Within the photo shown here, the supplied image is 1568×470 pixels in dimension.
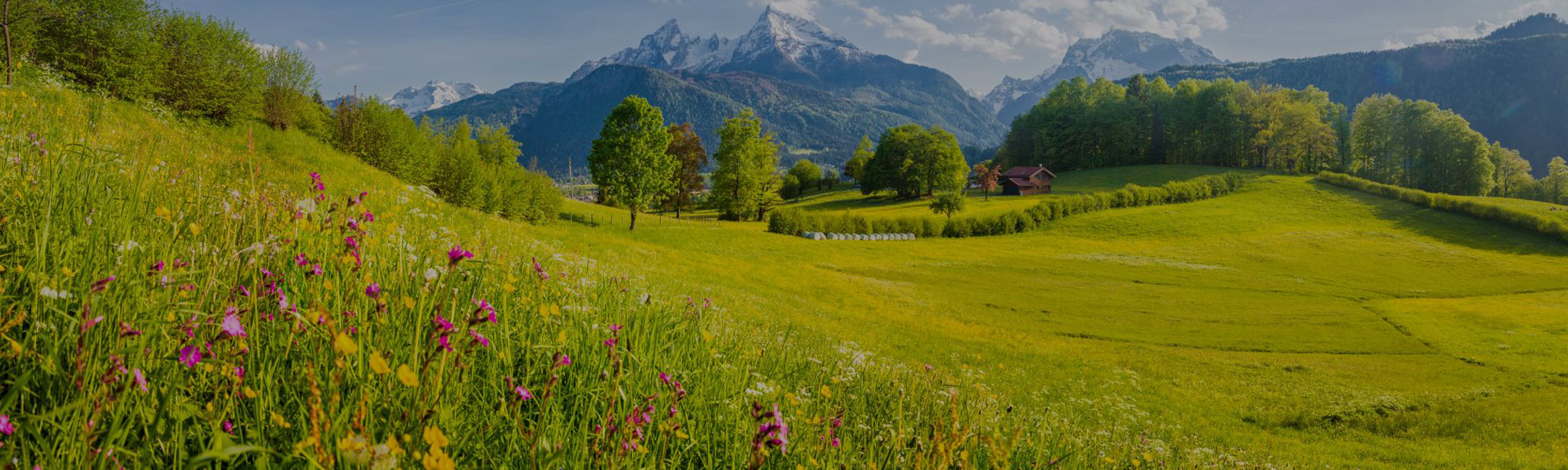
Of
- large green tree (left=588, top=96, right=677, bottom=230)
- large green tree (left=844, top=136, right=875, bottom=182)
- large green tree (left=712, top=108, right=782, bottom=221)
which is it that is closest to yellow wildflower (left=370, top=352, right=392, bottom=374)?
large green tree (left=588, top=96, right=677, bottom=230)

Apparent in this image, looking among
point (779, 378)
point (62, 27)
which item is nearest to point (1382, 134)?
point (779, 378)

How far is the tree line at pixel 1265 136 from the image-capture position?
81.0m

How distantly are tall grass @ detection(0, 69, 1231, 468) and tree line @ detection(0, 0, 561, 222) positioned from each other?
30652mm

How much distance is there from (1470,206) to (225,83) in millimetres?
101196

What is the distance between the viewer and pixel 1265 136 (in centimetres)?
9075

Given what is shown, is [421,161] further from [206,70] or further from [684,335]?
[684,335]

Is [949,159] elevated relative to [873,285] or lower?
elevated

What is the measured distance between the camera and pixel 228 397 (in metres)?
2.02

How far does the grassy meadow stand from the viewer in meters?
2.03

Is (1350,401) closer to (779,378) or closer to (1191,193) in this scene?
(779,378)

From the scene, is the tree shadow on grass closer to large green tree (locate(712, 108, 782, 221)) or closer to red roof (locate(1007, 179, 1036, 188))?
red roof (locate(1007, 179, 1036, 188))

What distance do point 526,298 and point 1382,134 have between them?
396ft

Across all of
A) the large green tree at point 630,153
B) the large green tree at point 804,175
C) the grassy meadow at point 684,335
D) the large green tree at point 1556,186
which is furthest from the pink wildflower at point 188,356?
the large green tree at point 1556,186

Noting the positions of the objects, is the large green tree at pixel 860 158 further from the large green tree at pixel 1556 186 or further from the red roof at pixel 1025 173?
the large green tree at pixel 1556 186
